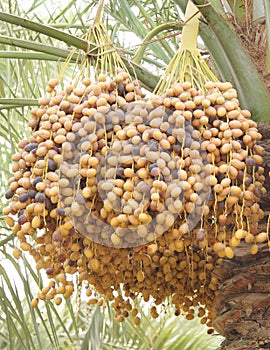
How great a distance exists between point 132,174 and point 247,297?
20.7 inches

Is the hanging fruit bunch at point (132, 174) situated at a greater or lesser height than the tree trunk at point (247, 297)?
greater

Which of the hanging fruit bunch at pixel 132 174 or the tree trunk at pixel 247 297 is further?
the tree trunk at pixel 247 297

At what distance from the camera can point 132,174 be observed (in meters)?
1.58

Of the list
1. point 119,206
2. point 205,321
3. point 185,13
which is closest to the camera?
point 119,206

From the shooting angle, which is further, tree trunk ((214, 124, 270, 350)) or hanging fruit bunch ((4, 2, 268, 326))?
tree trunk ((214, 124, 270, 350))

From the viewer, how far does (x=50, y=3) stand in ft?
12.3

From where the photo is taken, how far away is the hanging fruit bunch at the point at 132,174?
1.58 meters

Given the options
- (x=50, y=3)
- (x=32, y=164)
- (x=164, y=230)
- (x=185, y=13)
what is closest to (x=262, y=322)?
(x=164, y=230)

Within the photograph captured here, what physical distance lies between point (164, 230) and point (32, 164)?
35 centimetres

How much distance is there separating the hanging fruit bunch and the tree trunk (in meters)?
0.16

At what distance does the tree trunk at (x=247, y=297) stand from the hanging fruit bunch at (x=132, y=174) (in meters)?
0.16

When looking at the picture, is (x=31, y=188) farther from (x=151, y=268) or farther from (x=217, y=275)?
(x=217, y=275)

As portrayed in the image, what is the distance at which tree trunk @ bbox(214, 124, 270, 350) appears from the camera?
1857 millimetres

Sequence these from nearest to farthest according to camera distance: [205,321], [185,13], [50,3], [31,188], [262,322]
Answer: [31,188] < [262,322] < [185,13] < [205,321] < [50,3]
